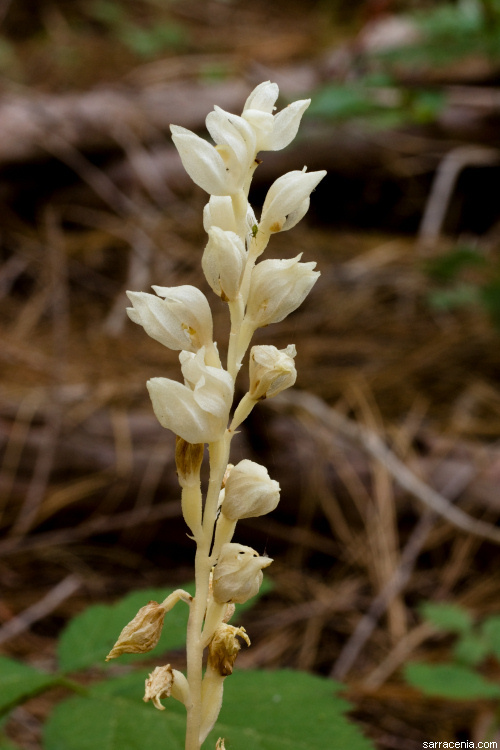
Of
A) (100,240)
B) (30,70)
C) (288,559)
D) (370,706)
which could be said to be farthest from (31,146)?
(370,706)

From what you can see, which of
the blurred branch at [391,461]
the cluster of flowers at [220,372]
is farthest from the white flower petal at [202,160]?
the blurred branch at [391,461]

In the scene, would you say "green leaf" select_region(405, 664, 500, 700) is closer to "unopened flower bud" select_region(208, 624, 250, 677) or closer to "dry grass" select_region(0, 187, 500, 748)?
"dry grass" select_region(0, 187, 500, 748)

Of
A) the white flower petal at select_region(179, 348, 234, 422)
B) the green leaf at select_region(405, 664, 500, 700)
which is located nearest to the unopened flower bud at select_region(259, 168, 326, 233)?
the white flower petal at select_region(179, 348, 234, 422)

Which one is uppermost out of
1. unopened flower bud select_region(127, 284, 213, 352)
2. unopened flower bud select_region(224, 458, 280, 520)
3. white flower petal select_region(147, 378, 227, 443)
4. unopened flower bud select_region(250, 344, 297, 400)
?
unopened flower bud select_region(127, 284, 213, 352)

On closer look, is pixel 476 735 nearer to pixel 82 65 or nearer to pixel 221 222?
pixel 221 222

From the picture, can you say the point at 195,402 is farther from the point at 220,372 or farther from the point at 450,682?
the point at 450,682

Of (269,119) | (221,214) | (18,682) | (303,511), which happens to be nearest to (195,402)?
(221,214)
